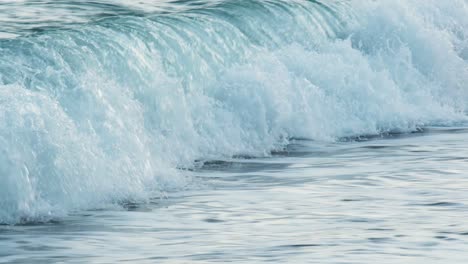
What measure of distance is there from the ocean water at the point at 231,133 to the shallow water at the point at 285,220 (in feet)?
0.08

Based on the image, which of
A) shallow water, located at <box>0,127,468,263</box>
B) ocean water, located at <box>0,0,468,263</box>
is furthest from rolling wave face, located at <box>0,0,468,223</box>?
shallow water, located at <box>0,127,468,263</box>

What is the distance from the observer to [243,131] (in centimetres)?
1420

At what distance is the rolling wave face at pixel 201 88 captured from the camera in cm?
1094

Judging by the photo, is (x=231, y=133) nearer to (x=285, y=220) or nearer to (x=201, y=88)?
(x=201, y=88)

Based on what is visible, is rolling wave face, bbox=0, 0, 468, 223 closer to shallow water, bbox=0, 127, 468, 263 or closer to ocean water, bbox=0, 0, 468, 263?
ocean water, bbox=0, 0, 468, 263

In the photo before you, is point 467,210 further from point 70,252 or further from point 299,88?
point 299,88

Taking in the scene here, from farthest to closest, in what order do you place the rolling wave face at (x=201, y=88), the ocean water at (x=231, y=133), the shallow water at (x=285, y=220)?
the rolling wave face at (x=201, y=88) < the ocean water at (x=231, y=133) < the shallow water at (x=285, y=220)

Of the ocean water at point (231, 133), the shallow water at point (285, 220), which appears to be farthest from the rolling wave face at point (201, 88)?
the shallow water at point (285, 220)

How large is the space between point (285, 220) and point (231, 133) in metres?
3.84

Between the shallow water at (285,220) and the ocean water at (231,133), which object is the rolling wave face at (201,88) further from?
the shallow water at (285,220)

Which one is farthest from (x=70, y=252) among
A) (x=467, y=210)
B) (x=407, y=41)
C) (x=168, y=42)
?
(x=407, y=41)

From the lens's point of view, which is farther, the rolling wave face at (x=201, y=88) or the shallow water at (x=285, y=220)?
the rolling wave face at (x=201, y=88)

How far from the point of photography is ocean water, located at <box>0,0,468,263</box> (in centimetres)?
971

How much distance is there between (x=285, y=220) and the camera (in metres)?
10.3
